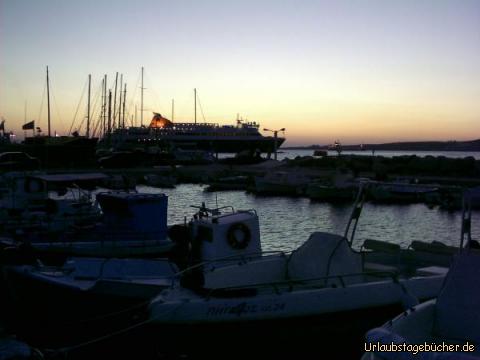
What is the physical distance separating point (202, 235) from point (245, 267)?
2415 millimetres

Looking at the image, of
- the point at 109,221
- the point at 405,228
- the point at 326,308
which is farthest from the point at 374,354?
the point at 405,228

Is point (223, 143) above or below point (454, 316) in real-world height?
above

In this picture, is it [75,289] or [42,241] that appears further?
[42,241]

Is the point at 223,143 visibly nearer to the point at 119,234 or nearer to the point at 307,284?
the point at 119,234

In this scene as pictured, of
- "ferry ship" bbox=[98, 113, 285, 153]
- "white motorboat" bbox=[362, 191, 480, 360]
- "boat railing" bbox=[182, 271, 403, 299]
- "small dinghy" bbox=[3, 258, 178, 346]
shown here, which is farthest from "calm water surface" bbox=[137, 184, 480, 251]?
"ferry ship" bbox=[98, 113, 285, 153]

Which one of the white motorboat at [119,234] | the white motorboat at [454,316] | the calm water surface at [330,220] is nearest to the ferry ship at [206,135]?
the calm water surface at [330,220]

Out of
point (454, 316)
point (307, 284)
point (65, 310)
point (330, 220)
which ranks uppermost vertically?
point (454, 316)

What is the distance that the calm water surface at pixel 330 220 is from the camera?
91.7ft

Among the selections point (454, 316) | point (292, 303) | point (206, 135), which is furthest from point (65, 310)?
point (206, 135)

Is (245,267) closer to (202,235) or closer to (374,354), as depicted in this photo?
(202,235)

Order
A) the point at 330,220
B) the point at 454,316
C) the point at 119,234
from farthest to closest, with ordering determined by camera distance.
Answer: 1. the point at 330,220
2. the point at 119,234
3. the point at 454,316

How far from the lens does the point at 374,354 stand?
534cm

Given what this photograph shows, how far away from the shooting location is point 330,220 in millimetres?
33688

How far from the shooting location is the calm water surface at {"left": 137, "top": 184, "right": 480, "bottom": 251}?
27.9m
